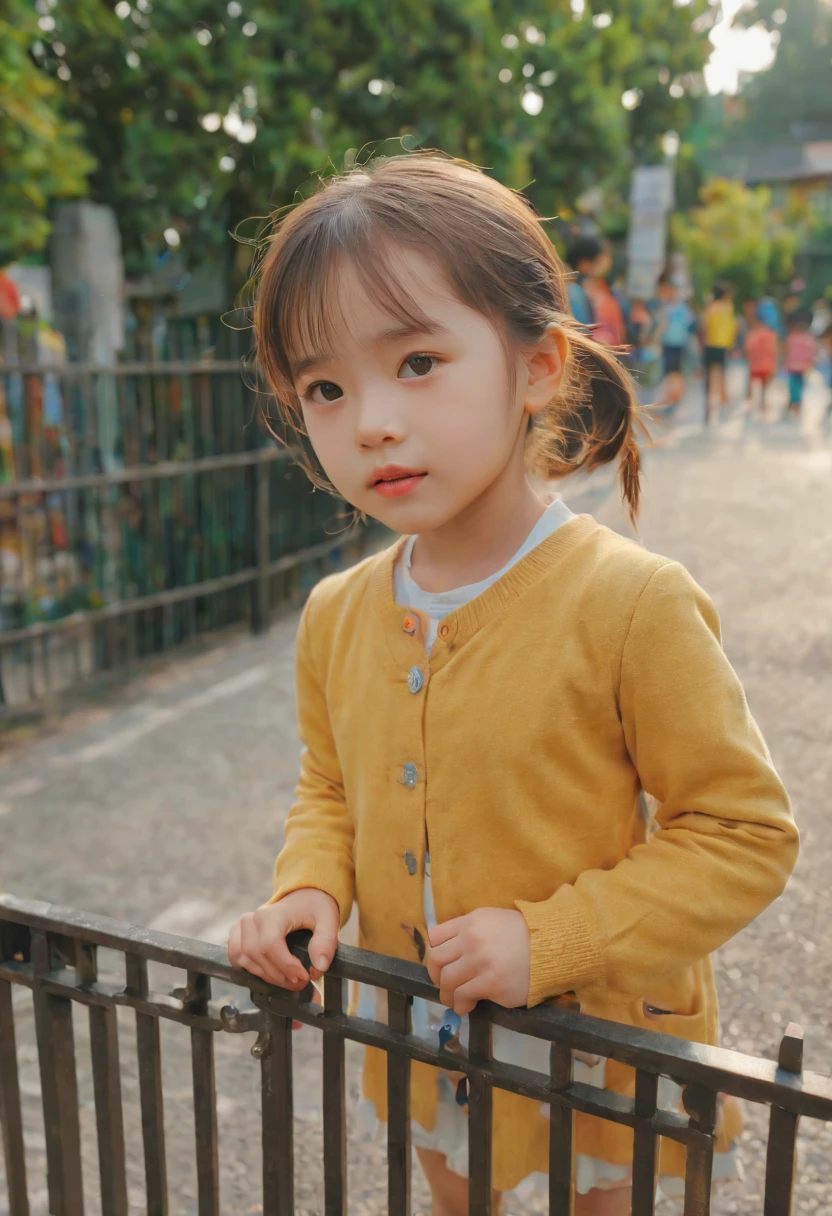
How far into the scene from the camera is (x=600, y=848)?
141 centimetres

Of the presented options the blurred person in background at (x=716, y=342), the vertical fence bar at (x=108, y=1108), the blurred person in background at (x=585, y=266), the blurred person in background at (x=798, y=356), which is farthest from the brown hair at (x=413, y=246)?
the blurred person in background at (x=798, y=356)

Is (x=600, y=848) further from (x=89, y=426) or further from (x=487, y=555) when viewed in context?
(x=89, y=426)

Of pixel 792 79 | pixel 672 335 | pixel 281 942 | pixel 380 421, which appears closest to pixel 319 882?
pixel 281 942

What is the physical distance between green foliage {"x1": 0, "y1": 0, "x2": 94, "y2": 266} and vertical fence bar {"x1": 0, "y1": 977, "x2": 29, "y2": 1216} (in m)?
4.23

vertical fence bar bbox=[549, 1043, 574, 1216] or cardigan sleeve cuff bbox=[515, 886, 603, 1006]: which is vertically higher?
cardigan sleeve cuff bbox=[515, 886, 603, 1006]

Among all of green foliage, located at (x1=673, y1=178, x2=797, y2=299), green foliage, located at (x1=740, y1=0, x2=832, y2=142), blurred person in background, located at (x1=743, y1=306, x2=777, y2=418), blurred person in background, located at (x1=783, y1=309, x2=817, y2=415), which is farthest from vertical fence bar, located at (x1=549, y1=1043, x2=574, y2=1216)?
green foliage, located at (x1=740, y1=0, x2=832, y2=142)

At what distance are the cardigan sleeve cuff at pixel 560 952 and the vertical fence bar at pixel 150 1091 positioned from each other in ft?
1.76

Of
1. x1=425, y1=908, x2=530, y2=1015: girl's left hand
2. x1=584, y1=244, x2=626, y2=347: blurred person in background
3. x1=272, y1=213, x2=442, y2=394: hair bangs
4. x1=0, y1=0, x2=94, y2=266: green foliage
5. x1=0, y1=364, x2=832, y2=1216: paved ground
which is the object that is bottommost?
x1=0, y1=364, x2=832, y2=1216: paved ground

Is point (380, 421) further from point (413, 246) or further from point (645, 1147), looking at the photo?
point (645, 1147)

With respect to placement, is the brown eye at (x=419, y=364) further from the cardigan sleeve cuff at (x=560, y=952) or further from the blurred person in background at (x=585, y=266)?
the blurred person in background at (x=585, y=266)

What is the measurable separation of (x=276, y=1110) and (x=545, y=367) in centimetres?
97

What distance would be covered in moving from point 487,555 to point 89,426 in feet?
12.9

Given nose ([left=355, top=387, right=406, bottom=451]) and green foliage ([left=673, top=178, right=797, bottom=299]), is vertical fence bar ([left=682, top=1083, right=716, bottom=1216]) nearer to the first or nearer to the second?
nose ([left=355, top=387, right=406, bottom=451])

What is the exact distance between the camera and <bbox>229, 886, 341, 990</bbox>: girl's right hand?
1.34 metres
